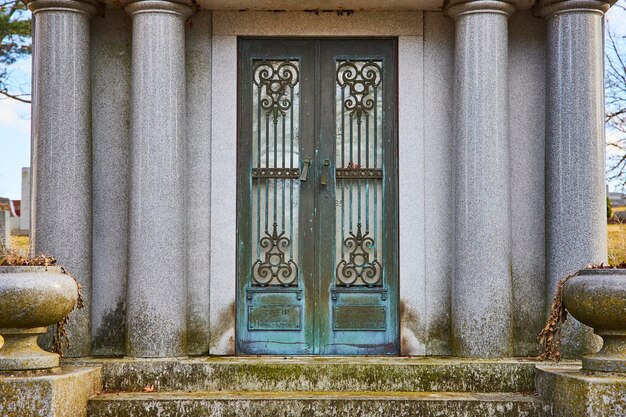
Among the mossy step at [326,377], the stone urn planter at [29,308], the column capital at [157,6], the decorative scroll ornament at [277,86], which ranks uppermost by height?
the column capital at [157,6]

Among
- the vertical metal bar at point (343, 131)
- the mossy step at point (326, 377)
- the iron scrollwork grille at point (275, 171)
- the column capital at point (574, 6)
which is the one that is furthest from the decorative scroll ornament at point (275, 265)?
the column capital at point (574, 6)

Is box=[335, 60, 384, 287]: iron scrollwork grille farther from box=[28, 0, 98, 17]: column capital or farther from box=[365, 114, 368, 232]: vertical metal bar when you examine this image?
box=[28, 0, 98, 17]: column capital

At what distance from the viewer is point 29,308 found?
651 centimetres

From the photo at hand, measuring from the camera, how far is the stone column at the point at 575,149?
8.00m

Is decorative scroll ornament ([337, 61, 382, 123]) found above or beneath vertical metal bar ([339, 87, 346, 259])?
above

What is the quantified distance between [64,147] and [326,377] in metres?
3.10

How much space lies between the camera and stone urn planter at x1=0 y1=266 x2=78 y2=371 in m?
6.48

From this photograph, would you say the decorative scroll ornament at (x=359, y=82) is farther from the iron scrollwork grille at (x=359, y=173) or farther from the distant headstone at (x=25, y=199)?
the distant headstone at (x=25, y=199)

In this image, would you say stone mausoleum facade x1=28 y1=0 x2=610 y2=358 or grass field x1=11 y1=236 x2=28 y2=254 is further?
grass field x1=11 y1=236 x2=28 y2=254

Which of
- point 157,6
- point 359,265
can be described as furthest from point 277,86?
point 359,265

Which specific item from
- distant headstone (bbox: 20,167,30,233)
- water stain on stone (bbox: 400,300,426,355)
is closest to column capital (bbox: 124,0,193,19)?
water stain on stone (bbox: 400,300,426,355)

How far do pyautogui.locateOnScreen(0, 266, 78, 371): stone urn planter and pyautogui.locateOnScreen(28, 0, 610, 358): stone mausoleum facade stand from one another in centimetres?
127

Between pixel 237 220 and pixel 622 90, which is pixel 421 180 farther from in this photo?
pixel 622 90

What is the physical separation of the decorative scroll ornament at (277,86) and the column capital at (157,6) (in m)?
1.02
